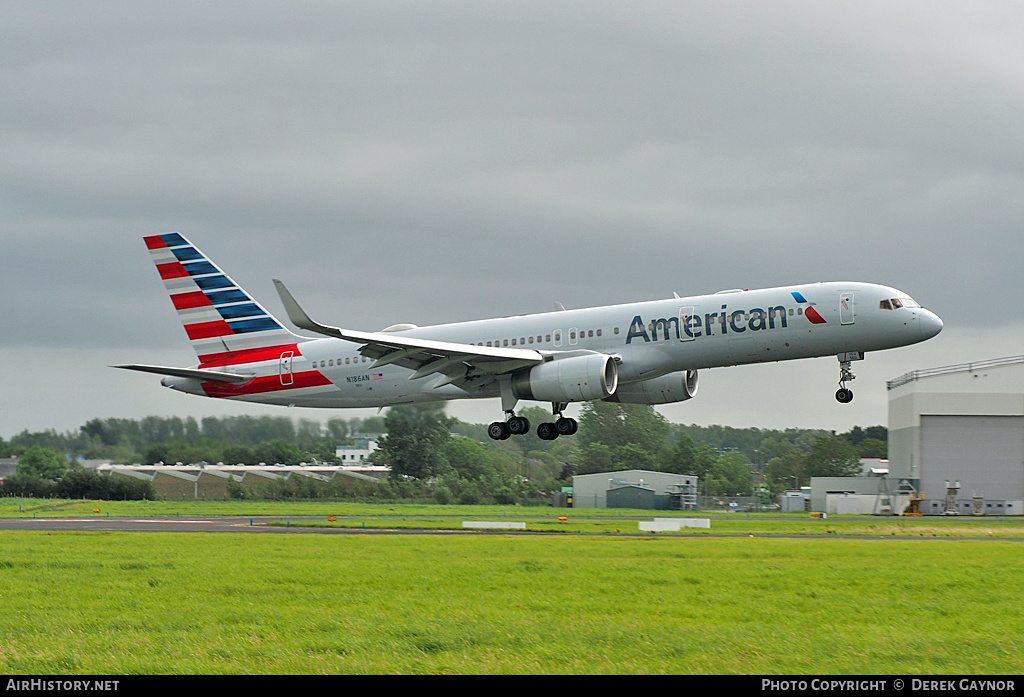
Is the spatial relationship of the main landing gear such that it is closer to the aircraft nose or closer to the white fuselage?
the white fuselage

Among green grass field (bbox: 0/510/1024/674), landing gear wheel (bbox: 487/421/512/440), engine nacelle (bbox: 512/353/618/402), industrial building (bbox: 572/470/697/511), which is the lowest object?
green grass field (bbox: 0/510/1024/674)

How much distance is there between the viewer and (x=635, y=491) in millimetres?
87938

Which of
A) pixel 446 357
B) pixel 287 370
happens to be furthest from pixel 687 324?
pixel 287 370

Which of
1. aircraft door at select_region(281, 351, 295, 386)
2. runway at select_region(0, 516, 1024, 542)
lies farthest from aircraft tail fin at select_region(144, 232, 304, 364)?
runway at select_region(0, 516, 1024, 542)

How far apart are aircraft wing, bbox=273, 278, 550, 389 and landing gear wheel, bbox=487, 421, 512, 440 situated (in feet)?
5.43

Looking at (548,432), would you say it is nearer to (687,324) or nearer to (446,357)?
(446,357)

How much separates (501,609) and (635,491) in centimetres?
6548

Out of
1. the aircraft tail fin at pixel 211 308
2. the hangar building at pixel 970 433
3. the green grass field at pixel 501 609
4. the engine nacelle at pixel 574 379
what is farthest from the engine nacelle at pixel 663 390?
the hangar building at pixel 970 433

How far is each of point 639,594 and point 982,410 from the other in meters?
73.4

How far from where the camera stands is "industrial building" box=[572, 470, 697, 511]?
87000mm

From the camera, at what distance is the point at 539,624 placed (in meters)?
21.3

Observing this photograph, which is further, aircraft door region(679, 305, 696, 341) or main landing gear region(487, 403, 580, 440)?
main landing gear region(487, 403, 580, 440)

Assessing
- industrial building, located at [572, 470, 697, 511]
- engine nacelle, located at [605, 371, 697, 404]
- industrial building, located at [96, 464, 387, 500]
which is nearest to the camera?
engine nacelle, located at [605, 371, 697, 404]
